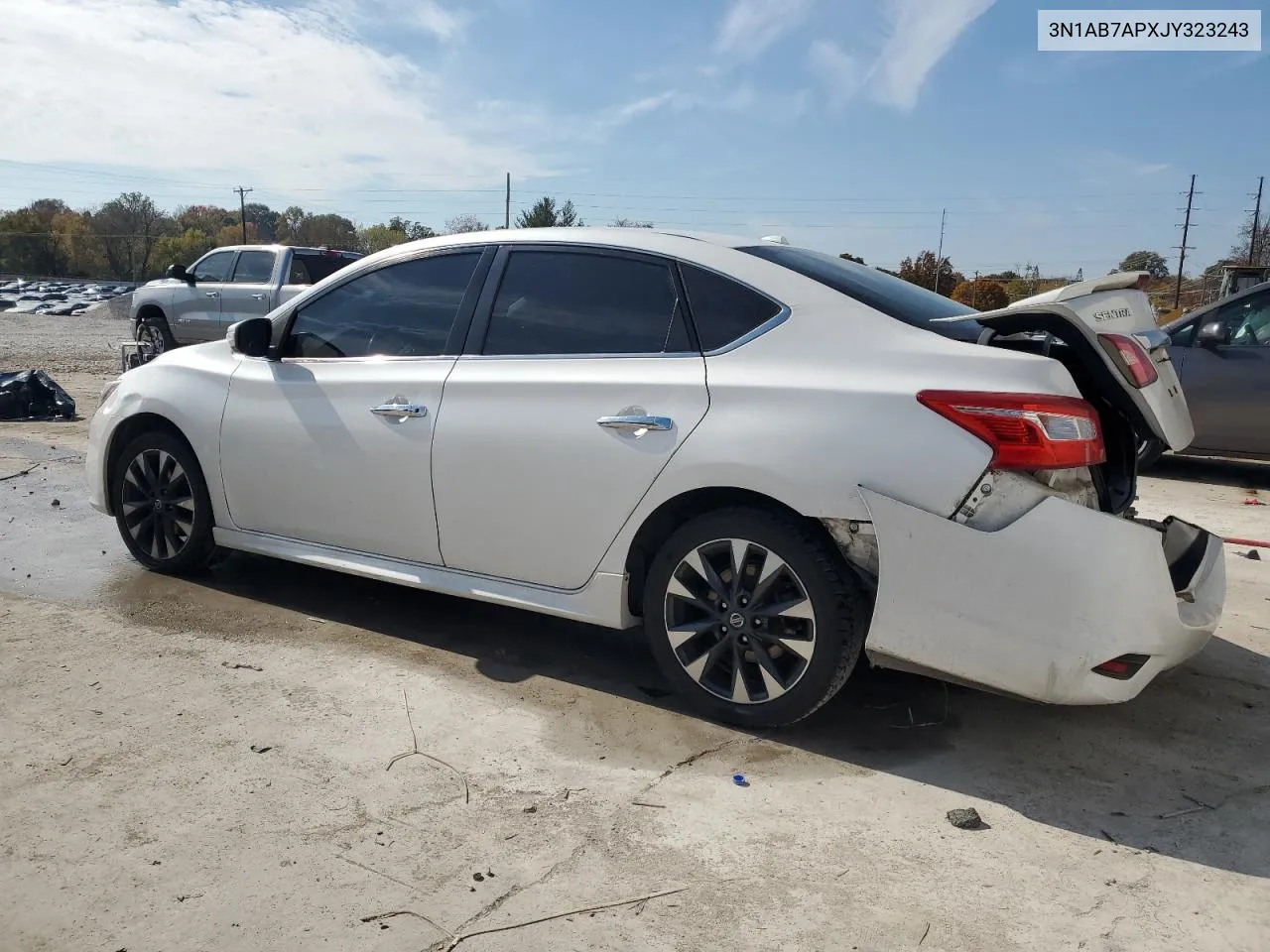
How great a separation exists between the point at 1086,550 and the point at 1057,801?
0.79 metres

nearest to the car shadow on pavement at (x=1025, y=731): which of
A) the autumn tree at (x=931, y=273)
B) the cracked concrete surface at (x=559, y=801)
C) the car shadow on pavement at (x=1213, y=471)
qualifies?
the cracked concrete surface at (x=559, y=801)

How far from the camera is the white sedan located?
3.02 meters

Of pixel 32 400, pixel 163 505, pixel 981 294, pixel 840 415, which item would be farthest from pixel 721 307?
pixel 981 294

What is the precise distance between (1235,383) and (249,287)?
12782 mm

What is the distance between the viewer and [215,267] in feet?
50.9

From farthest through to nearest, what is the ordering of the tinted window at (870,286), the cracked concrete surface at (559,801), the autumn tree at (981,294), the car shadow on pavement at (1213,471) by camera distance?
the autumn tree at (981,294)
the car shadow on pavement at (1213,471)
the tinted window at (870,286)
the cracked concrete surface at (559,801)

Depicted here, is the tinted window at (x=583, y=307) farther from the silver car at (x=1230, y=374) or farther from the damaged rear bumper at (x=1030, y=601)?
the silver car at (x=1230, y=374)

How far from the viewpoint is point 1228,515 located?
7137mm

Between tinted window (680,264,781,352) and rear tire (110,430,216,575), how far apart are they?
8.98ft

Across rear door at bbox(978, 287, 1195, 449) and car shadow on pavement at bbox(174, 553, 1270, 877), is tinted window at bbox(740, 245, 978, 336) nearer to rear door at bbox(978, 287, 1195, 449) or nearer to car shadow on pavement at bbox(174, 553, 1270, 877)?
rear door at bbox(978, 287, 1195, 449)

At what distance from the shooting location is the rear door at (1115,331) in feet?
10.7

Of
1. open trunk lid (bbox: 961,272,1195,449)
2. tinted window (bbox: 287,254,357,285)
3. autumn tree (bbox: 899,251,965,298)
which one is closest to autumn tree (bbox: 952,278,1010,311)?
autumn tree (bbox: 899,251,965,298)

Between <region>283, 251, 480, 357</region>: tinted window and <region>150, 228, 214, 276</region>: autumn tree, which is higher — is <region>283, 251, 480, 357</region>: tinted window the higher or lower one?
the lower one

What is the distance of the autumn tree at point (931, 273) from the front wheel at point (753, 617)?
52107mm
